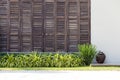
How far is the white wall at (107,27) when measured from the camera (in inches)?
701

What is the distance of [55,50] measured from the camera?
18.0 m

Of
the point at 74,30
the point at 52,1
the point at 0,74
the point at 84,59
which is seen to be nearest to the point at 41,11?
the point at 52,1

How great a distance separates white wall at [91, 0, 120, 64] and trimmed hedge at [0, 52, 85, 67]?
1.58 meters

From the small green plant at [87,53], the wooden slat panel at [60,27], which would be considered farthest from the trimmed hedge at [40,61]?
the wooden slat panel at [60,27]

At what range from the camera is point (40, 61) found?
16750 millimetres

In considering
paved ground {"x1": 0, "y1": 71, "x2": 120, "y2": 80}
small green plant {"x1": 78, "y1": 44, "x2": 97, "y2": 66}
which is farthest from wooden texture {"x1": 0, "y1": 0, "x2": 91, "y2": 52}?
paved ground {"x1": 0, "y1": 71, "x2": 120, "y2": 80}

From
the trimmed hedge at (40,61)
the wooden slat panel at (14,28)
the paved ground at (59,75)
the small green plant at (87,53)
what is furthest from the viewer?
the wooden slat panel at (14,28)

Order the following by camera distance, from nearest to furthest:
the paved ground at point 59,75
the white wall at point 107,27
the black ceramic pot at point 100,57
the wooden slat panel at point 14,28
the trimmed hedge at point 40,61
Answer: the paved ground at point 59,75 < the trimmed hedge at point 40,61 < the black ceramic pot at point 100,57 < the white wall at point 107,27 < the wooden slat panel at point 14,28

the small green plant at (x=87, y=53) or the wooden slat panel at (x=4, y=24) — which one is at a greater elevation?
the wooden slat panel at (x=4, y=24)

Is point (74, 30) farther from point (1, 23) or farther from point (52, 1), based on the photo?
point (1, 23)

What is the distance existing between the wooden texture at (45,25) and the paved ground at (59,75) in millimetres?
3546

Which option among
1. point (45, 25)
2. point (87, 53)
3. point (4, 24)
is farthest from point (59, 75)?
point (4, 24)

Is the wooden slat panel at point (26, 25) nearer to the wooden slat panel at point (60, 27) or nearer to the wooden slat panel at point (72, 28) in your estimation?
the wooden slat panel at point (60, 27)

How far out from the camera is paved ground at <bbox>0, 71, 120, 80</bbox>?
12.8m
